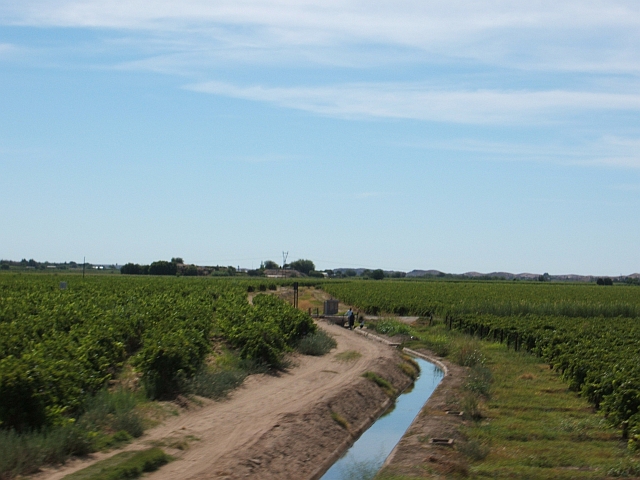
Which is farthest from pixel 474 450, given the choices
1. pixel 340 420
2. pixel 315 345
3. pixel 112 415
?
pixel 315 345

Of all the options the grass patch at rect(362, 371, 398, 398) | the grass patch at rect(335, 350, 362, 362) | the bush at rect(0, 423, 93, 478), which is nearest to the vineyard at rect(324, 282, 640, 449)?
the grass patch at rect(362, 371, 398, 398)

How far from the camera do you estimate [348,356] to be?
107ft

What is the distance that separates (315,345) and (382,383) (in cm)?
693

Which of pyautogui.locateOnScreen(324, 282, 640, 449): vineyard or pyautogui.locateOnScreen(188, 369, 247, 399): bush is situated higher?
pyautogui.locateOnScreen(324, 282, 640, 449): vineyard

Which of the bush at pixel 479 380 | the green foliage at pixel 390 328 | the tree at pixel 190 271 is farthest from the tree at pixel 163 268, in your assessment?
the bush at pixel 479 380

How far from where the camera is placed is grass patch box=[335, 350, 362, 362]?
3191cm

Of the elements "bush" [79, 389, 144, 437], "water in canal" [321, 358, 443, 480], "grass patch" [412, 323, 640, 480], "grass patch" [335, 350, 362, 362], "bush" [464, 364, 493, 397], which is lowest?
"water in canal" [321, 358, 443, 480]

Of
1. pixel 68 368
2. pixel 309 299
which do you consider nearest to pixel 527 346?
pixel 68 368

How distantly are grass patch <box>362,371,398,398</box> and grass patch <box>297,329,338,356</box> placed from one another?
5.92 meters

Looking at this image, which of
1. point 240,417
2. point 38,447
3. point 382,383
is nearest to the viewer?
point 38,447

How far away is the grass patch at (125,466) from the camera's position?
41.5 ft

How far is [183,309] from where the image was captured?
33.4 m

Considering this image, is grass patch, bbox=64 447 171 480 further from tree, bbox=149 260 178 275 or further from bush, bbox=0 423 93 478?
tree, bbox=149 260 178 275

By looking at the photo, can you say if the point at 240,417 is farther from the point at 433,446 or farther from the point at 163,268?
the point at 163,268
